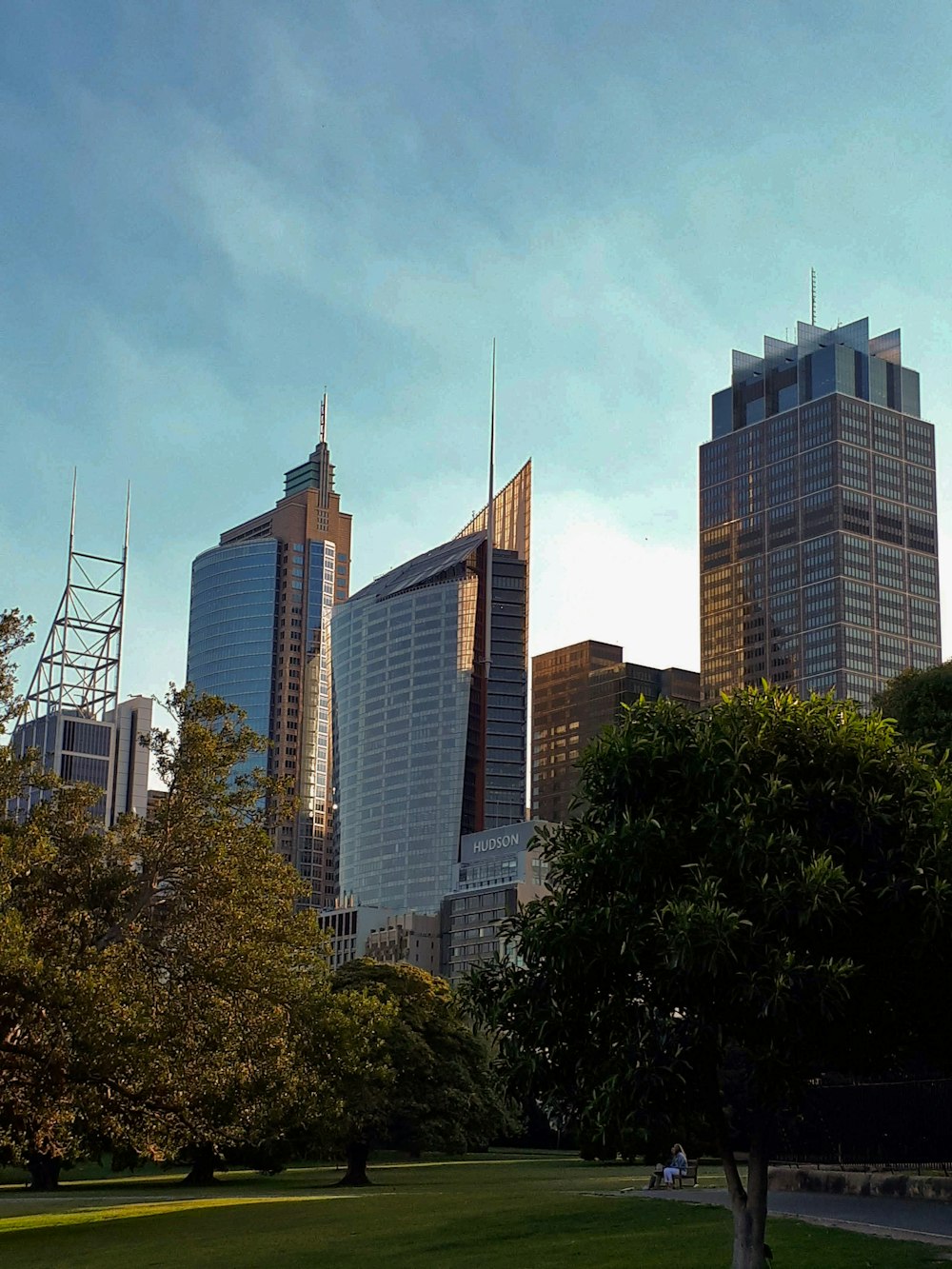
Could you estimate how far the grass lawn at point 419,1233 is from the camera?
25781 millimetres

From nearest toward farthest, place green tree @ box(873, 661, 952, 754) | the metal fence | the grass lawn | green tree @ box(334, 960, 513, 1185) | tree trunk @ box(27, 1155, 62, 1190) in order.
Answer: the grass lawn < the metal fence < green tree @ box(873, 661, 952, 754) < green tree @ box(334, 960, 513, 1185) < tree trunk @ box(27, 1155, 62, 1190)

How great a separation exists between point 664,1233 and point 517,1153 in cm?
7618

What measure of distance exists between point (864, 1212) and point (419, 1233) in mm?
9644

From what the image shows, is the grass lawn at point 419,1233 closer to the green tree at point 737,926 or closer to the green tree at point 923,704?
the green tree at point 737,926

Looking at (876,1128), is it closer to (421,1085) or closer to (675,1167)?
(675,1167)

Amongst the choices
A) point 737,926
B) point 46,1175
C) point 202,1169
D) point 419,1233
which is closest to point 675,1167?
point 419,1233

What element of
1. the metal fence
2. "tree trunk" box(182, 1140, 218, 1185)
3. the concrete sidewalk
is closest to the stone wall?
the concrete sidewalk

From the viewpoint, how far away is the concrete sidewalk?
86.3ft

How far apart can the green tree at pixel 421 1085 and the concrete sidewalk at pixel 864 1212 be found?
93.3 feet

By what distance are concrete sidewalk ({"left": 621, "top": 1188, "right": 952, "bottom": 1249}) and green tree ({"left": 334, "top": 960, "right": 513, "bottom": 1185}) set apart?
93.3ft

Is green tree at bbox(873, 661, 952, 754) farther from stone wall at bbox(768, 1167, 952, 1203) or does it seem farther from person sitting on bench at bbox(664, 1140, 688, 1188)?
stone wall at bbox(768, 1167, 952, 1203)

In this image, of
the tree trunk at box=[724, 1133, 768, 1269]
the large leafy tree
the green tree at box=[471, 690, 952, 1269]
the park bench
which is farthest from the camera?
the park bench

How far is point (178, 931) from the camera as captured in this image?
1540 inches

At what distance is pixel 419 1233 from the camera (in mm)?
32438
